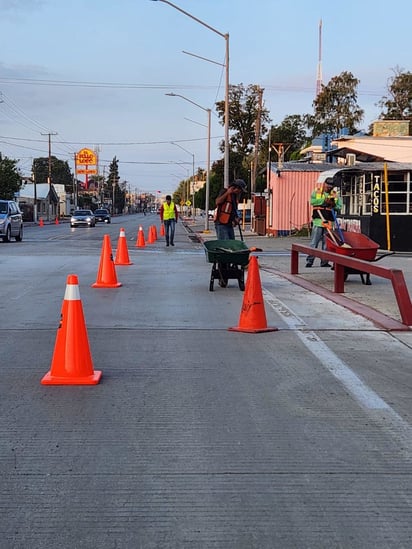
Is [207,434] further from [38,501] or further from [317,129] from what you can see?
[317,129]

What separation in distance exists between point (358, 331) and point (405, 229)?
52.0 ft

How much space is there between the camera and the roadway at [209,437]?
353 centimetres

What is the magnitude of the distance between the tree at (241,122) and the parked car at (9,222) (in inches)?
1971

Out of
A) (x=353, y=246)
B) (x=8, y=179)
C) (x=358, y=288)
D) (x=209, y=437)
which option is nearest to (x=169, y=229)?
(x=353, y=246)

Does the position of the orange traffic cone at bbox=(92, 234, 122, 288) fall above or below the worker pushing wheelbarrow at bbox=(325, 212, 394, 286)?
below

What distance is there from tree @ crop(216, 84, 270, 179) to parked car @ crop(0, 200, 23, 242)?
50054mm

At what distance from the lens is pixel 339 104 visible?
64.8 meters

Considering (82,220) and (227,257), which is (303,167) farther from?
(227,257)

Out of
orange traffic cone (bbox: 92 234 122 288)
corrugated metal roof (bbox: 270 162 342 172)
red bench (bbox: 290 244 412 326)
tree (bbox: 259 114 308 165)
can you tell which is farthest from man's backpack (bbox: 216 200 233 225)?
tree (bbox: 259 114 308 165)

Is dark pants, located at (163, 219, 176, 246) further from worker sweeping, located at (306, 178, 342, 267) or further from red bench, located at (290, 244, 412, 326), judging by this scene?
red bench, located at (290, 244, 412, 326)

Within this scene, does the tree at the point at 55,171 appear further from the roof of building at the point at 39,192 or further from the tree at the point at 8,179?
the tree at the point at 8,179

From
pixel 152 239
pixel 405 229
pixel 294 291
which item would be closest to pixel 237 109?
pixel 152 239

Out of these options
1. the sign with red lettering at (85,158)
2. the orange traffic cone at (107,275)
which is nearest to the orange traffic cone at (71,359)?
the orange traffic cone at (107,275)

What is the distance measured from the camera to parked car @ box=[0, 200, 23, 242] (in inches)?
1083
